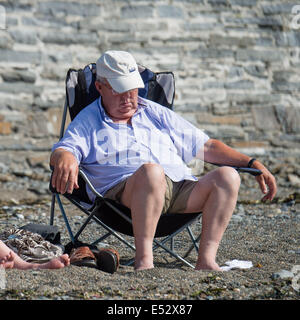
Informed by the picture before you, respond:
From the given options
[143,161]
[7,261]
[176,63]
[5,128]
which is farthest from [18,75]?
[7,261]

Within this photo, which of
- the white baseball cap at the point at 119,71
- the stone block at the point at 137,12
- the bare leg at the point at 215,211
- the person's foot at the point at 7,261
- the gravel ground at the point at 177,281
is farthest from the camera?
the stone block at the point at 137,12

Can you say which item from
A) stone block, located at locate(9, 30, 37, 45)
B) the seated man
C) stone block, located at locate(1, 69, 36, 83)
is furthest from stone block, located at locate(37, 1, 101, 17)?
the seated man

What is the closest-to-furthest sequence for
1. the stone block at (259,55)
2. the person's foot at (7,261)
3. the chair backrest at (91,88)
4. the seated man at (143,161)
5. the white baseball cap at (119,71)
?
the person's foot at (7,261)
the seated man at (143,161)
the white baseball cap at (119,71)
the chair backrest at (91,88)
the stone block at (259,55)

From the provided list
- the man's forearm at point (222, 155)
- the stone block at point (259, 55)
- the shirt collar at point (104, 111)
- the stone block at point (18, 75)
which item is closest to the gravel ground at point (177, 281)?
the man's forearm at point (222, 155)

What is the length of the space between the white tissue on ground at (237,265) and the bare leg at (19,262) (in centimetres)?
84

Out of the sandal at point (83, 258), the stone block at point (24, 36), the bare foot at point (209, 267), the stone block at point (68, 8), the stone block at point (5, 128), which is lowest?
the stone block at point (5, 128)

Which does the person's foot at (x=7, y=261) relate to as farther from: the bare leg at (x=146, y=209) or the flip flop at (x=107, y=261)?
the bare leg at (x=146, y=209)

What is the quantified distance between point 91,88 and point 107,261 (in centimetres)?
125

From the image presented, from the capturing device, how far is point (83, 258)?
331 centimetres

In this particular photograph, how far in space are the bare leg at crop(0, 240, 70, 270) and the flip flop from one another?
0.59 ft

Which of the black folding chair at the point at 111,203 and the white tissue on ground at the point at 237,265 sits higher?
the black folding chair at the point at 111,203

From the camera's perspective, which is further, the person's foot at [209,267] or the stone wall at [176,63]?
the stone wall at [176,63]

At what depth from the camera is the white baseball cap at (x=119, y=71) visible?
3.65 metres

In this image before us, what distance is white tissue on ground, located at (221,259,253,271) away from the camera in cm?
354
